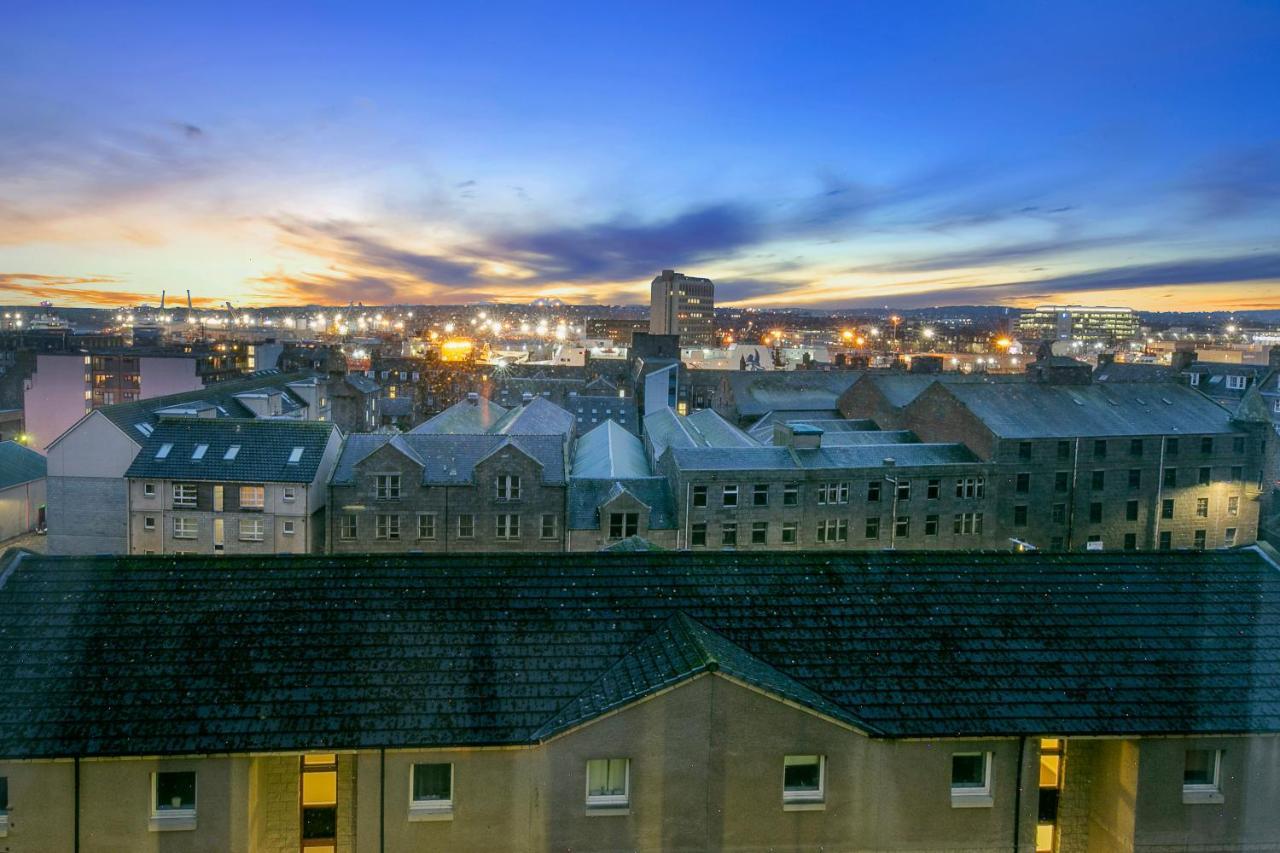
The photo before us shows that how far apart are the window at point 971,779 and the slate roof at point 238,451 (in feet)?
116

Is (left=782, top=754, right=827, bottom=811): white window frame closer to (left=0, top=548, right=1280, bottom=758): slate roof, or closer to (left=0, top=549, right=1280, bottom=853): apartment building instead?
(left=0, top=549, right=1280, bottom=853): apartment building

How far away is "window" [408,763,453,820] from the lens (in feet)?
48.3

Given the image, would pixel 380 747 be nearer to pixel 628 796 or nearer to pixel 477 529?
pixel 628 796

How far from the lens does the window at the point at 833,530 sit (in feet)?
153

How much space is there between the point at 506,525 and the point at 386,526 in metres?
6.21

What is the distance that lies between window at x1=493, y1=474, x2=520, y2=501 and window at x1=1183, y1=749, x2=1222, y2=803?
3306cm

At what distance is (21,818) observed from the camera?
46.2ft

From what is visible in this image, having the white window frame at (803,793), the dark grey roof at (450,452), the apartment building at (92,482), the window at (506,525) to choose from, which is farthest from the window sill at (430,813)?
the apartment building at (92,482)

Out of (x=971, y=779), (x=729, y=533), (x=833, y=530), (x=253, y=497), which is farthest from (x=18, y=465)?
(x=971, y=779)

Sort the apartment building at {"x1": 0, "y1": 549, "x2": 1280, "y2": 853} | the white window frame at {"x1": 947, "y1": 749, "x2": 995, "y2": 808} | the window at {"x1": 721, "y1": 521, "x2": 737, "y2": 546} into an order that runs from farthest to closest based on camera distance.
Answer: the window at {"x1": 721, "y1": 521, "x2": 737, "y2": 546} < the white window frame at {"x1": 947, "y1": 749, "x2": 995, "y2": 808} < the apartment building at {"x1": 0, "y1": 549, "x2": 1280, "y2": 853}

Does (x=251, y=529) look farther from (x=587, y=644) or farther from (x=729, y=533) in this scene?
(x=587, y=644)

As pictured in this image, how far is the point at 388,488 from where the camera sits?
43812mm

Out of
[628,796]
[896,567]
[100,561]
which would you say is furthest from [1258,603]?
[100,561]

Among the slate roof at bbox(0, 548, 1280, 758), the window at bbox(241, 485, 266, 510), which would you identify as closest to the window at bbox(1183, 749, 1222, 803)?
the slate roof at bbox(0, 548, 1280, 758)
